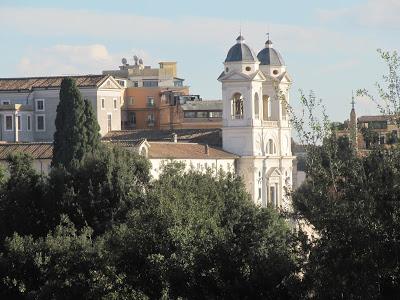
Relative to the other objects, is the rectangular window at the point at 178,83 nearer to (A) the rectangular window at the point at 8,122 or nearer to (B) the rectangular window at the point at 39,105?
(B) the rectangular window at the point at 39,105

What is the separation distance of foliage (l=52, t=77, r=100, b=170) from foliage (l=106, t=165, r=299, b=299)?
25.3m

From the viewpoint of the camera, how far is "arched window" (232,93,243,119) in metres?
77.8

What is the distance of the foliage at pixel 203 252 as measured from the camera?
30.8m

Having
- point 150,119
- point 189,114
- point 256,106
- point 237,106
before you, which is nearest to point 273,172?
point 256,106

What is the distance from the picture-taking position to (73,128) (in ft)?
201

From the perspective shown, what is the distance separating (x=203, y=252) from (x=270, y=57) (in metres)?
50.3

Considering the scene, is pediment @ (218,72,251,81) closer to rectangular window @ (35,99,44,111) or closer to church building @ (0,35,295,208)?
church building @ (0,35,295,208)

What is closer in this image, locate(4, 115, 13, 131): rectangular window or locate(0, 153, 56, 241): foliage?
locate(0, 153, 56, 241): foliage

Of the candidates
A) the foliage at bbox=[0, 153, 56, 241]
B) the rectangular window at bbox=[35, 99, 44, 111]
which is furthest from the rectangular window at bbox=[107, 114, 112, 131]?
the foliage at bbox=[0, 153, 56, 241]

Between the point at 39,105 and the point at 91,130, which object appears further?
the point at 39,105

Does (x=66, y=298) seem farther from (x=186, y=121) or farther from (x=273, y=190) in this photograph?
(x=186, y=121)

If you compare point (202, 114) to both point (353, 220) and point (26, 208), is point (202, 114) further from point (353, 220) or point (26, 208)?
point (353, 220)

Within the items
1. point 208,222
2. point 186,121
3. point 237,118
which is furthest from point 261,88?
point 208,222

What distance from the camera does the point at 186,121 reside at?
306ft
